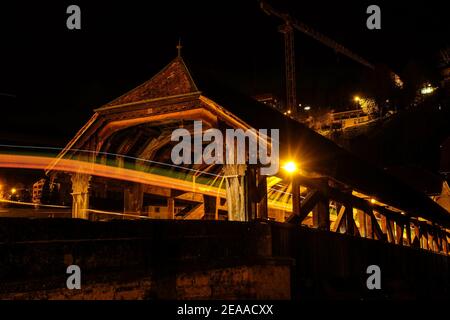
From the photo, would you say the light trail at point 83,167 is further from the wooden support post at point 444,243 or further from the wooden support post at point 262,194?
the wooden support post at point 444,243

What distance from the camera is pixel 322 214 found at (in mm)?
12914

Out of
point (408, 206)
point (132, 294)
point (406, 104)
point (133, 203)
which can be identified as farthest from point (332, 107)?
point (132, 294)

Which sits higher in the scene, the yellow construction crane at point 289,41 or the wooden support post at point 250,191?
the yellow construction crane at point 289,41

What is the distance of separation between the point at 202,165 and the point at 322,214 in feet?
15.1

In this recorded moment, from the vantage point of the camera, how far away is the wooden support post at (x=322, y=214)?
1282 centimetres

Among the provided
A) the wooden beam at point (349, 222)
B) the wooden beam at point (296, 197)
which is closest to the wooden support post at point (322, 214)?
the wooden beam at point (349, 222)

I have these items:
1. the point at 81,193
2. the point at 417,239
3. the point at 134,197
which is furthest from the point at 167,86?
the point at 417,239

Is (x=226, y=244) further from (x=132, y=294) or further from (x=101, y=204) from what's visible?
(x=101, y=204)

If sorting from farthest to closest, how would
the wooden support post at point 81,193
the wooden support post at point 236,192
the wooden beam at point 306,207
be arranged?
1. the wooden support post at point 81,193
2. the wooden beam at point 306,207
3. the wooden support post at point 236,192

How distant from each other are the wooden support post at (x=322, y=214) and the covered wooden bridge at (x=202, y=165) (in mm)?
28

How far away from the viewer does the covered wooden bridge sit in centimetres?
1029

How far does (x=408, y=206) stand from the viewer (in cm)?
1897

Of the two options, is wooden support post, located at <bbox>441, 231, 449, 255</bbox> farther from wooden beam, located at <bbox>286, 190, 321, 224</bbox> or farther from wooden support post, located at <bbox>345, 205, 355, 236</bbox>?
wooden beam, located at <bbox>286, 190, 321, 224</bbox>

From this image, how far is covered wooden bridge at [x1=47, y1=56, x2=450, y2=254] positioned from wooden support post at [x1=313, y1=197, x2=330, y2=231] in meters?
0.03
